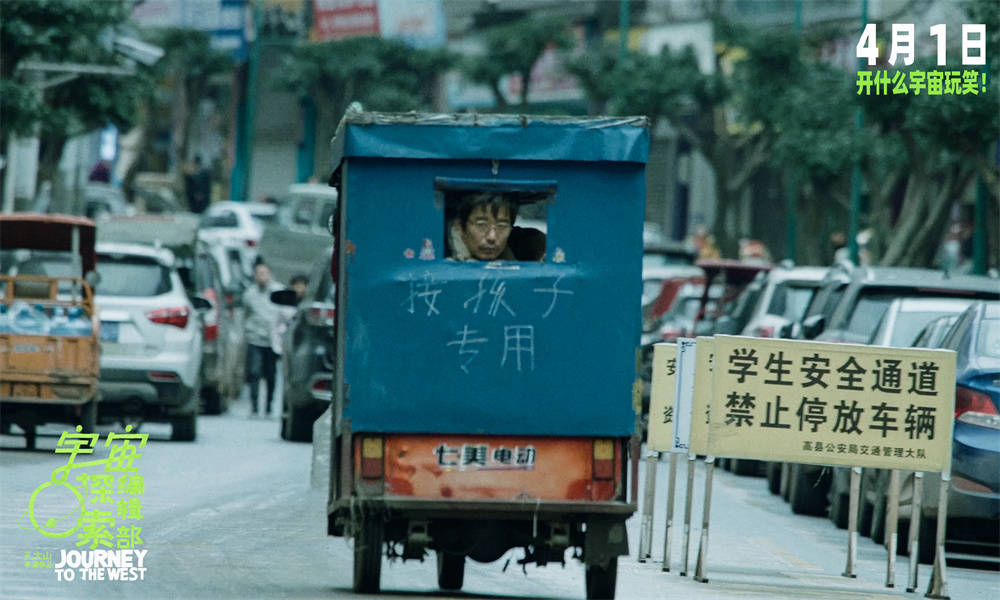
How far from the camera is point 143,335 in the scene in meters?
22.0

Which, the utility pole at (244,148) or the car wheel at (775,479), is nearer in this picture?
the car wheel at (775,479)

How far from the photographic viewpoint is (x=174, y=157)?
74.8 m

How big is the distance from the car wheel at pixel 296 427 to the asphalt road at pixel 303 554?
2910mm

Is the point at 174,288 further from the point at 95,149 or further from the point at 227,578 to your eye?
the point at 95,149

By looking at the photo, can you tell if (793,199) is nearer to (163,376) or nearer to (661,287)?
(661,287)

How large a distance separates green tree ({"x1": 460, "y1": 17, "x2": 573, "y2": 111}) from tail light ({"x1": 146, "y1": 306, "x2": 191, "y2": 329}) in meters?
37.3

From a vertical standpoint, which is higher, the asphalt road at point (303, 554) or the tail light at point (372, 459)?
the tail light at point (372, 459)

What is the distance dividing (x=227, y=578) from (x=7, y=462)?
7.82 metres

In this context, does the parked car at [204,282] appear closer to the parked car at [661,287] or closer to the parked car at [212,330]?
the parked car at [212,330]

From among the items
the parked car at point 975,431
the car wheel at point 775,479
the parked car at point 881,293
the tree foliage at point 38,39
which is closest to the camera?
the parked car at point 975,431

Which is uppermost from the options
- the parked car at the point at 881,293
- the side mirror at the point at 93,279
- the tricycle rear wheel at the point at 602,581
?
the parked car at the point at 881,293

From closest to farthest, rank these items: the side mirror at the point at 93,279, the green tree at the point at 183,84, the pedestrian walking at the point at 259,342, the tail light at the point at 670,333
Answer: the side mirror at the point at 93,279 < the tail light at the point at 670,333 < the pedestrian walking at the point at 259,342 < the green tree at the point at 183,84

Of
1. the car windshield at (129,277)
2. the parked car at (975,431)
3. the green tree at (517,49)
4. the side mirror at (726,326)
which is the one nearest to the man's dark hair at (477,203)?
the parked car at (975,431)

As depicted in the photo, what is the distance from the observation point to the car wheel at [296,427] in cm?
2344
